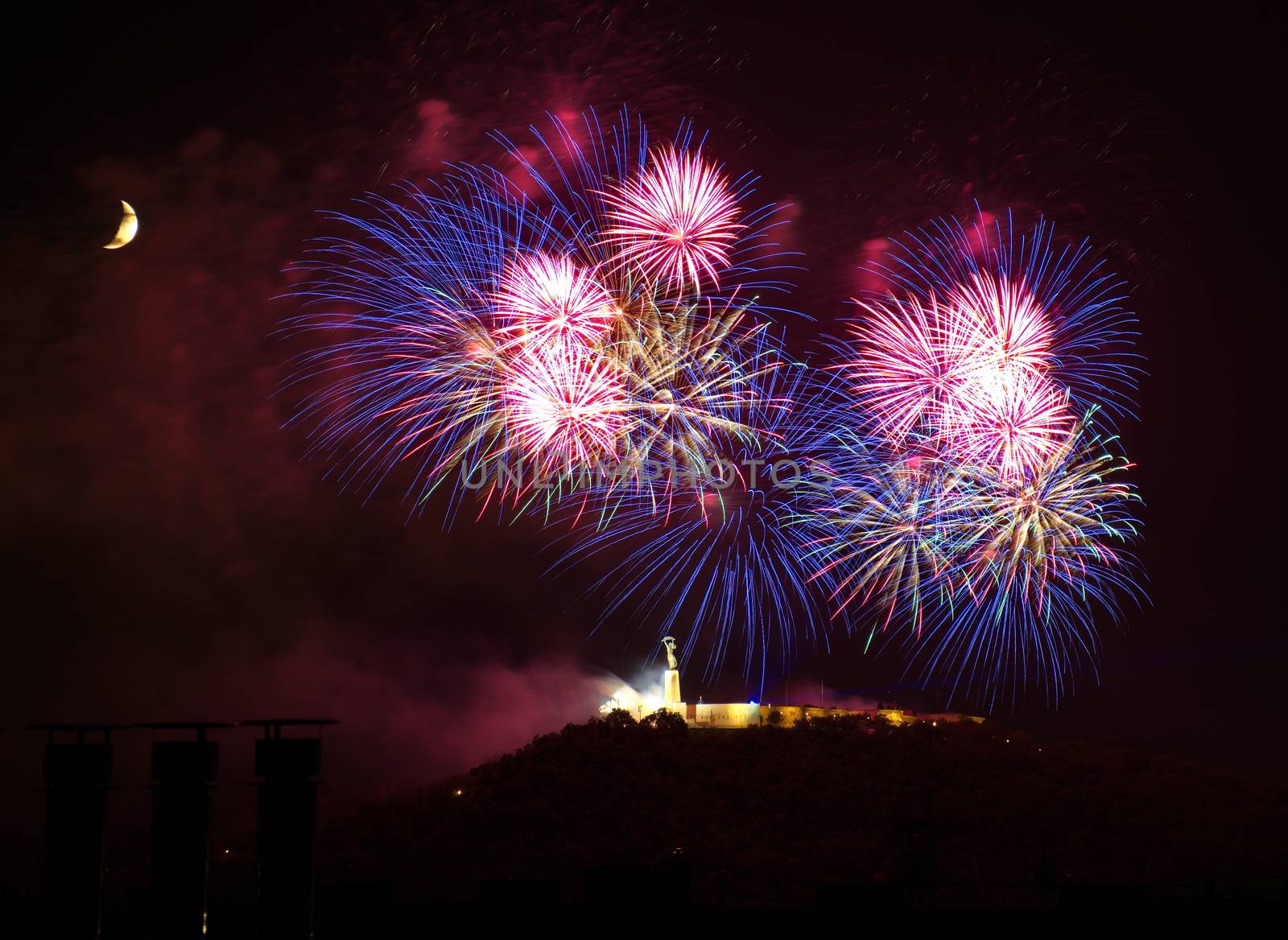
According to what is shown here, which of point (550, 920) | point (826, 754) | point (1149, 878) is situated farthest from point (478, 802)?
point (550, 920)

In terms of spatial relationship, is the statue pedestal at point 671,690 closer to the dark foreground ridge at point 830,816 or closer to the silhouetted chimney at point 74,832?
the dark foreground ridge at point 830,816

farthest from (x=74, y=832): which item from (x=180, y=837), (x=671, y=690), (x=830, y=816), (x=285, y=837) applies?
(x=671, y=690)

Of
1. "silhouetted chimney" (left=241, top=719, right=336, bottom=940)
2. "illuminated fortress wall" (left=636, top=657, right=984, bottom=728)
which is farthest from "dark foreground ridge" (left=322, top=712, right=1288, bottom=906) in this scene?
"silhouetted chimney" (left=241, top=719, right=336, bottom=940)

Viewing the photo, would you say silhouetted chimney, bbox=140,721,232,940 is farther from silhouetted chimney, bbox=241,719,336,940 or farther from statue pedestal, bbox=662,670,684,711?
statue pedestal, bbox=662,670,684,711

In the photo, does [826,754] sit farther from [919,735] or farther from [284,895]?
[284,895]

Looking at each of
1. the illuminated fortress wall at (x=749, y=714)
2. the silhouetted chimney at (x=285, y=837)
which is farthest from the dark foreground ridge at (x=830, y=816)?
the silhouetted chimney at (x=285, y=837)

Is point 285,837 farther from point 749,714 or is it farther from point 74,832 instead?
point 749,714
